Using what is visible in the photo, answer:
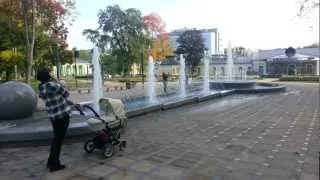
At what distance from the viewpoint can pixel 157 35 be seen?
57.4m

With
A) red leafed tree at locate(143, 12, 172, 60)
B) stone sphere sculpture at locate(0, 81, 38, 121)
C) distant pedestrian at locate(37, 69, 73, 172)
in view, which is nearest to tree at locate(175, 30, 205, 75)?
red leafed tree at locate(143, 12, 172, 60)

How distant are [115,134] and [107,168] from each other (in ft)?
4.55

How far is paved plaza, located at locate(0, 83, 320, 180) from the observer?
6.19 meters

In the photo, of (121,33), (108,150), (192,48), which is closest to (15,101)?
(108,150)

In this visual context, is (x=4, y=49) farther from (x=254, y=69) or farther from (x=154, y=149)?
(x=254, y=69)

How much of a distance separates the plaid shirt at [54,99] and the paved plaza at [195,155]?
0.91m

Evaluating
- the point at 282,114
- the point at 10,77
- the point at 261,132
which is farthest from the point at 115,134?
the point at 10,77

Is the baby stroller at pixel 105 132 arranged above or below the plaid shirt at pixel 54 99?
below

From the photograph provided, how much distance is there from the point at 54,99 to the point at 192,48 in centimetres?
5779

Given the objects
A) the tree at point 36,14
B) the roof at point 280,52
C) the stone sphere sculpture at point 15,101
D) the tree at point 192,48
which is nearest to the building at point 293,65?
the roof at point 280,52

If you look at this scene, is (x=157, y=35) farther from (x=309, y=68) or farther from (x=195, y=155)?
(x=195, y=155)

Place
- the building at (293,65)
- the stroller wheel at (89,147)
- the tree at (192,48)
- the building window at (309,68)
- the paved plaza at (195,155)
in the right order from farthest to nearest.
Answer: the tree at (192,48) < the building window at (309,68) < the building at (293,65) < the stroller wheel at (89,147) < the paved plaza at (195,155)

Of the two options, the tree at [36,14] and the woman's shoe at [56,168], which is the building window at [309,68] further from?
the woman's shoe at [56,168]

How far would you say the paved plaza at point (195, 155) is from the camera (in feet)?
20.3
